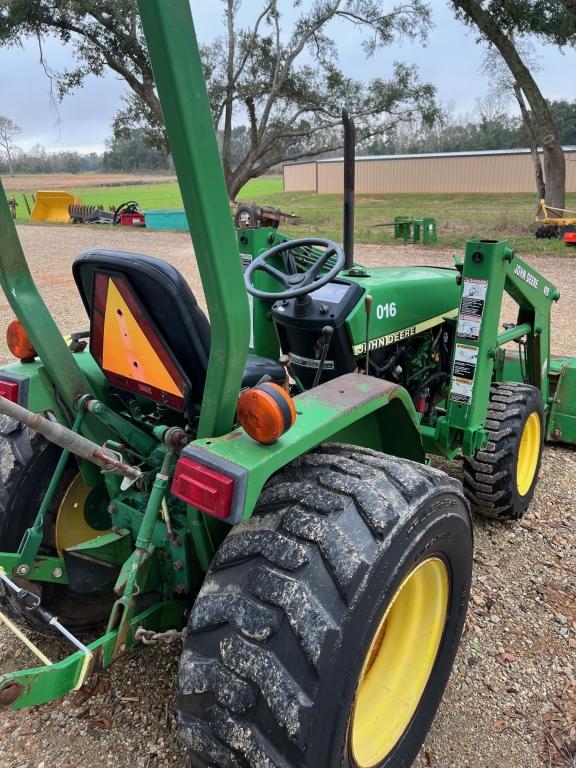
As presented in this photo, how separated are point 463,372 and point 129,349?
1768mm

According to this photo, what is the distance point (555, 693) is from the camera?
7.67 feet

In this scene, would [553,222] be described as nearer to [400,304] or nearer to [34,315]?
[400,304]

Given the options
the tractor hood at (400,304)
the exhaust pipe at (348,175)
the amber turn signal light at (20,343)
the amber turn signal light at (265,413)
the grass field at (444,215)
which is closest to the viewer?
the amber turn signal light at (265,413)

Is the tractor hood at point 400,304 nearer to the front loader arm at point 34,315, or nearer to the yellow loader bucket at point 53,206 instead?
the front loader arm at point 34,315

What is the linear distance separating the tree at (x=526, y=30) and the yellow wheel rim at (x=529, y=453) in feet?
49.5

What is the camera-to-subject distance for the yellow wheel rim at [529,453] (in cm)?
356

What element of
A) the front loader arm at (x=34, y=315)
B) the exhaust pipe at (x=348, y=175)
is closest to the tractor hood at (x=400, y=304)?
the exhaust pipe at (x=348, y=175)

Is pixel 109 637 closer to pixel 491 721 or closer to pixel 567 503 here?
pixel 491 721

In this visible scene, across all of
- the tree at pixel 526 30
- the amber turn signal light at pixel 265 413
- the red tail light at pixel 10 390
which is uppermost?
the tree at pixel 526 30

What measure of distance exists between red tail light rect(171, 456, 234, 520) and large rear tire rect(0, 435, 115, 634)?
98cm

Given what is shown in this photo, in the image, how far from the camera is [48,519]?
238cm

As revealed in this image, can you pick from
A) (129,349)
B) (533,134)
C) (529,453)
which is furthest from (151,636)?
(533,134)

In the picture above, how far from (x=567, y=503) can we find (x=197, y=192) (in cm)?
318

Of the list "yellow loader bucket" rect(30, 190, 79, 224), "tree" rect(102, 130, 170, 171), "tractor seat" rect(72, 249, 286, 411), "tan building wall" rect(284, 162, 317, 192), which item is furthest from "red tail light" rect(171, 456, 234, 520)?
"tan building wall" rect(284, 162, 317, 192)
